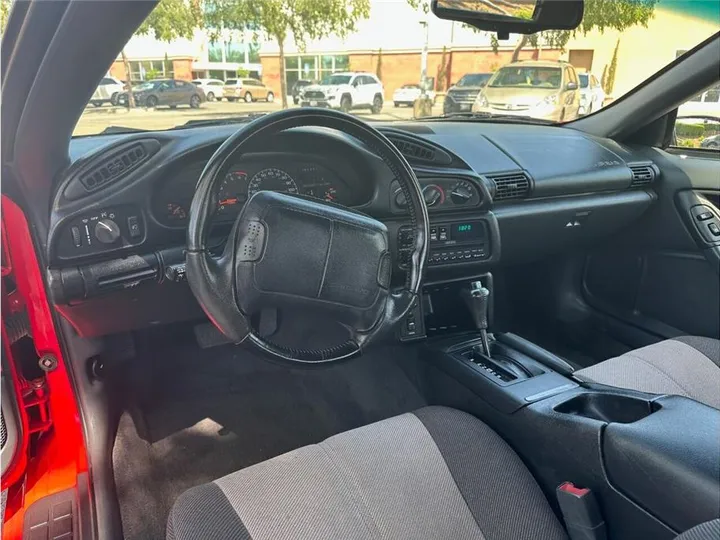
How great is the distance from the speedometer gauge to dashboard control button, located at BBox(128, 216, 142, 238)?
35cm

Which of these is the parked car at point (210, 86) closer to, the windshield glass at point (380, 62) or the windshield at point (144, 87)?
the windshield glass at point (380, 62)

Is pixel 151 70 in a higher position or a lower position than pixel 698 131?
higher

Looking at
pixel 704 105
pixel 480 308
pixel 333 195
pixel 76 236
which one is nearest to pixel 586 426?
pixel 480 308

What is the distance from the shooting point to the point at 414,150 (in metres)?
2.18

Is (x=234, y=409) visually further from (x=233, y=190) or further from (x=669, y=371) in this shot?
(x=669, y=371)

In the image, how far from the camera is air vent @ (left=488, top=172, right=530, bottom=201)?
94.1 inches

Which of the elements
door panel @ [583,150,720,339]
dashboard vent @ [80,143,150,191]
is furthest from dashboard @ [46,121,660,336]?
door panel @ [583,150,720,339]

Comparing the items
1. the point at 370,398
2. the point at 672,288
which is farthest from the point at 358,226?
the point at 672,288

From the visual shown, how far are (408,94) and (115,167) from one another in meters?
1.52

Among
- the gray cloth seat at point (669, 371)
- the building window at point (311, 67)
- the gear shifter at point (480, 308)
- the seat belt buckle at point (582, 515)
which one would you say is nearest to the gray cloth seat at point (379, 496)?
the seat belt buckle at point (582, 515)

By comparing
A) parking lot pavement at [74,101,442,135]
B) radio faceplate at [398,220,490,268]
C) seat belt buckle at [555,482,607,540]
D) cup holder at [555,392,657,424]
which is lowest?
seat belt buckle at [555,482,607,540]

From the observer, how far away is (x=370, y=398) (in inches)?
99.0

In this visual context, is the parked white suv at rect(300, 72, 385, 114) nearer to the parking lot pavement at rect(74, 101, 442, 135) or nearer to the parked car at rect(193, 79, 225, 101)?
the parking lot pavement at rect(74, 101, 442, 135)

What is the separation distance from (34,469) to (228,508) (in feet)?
2.90
